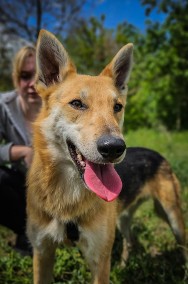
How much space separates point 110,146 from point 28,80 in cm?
245

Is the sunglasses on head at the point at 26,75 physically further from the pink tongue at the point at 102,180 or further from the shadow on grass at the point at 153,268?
the shadow on grass at the point at 153,268

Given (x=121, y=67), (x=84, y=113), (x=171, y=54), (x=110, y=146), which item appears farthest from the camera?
(x=171, y=54)

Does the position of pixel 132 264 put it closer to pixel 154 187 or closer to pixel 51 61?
pixel 154 187

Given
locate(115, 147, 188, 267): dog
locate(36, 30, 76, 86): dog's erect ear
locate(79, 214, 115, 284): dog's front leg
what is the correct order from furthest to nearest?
locate(115, 147, 188, 267): dog, locate(36, 30, 76, 86): dog's erect ear, locate(79, 214, 115, 284): dog's front leg

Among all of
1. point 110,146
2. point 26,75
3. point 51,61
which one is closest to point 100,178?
point 110,146

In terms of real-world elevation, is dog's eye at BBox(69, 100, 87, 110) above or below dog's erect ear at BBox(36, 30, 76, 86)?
below

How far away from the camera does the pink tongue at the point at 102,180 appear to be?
8.43 feet

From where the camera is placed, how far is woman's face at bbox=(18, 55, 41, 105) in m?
4.50

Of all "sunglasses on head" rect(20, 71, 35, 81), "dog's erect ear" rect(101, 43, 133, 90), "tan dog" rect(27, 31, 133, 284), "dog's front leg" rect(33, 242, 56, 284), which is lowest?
"dog's front leg" rect(33, 242, 56, 284)

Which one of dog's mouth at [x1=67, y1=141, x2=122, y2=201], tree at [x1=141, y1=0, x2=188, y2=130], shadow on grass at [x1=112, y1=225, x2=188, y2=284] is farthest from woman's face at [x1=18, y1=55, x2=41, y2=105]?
tree at [x1=141, y1=0, x2=188, y2=130]

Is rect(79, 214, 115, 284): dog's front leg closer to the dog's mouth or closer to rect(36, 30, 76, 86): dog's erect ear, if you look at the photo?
the dog's mouth

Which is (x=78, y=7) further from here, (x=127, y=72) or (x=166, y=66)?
(x=127, y=72)

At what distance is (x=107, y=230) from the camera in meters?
3.06

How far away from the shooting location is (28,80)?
4520mm
